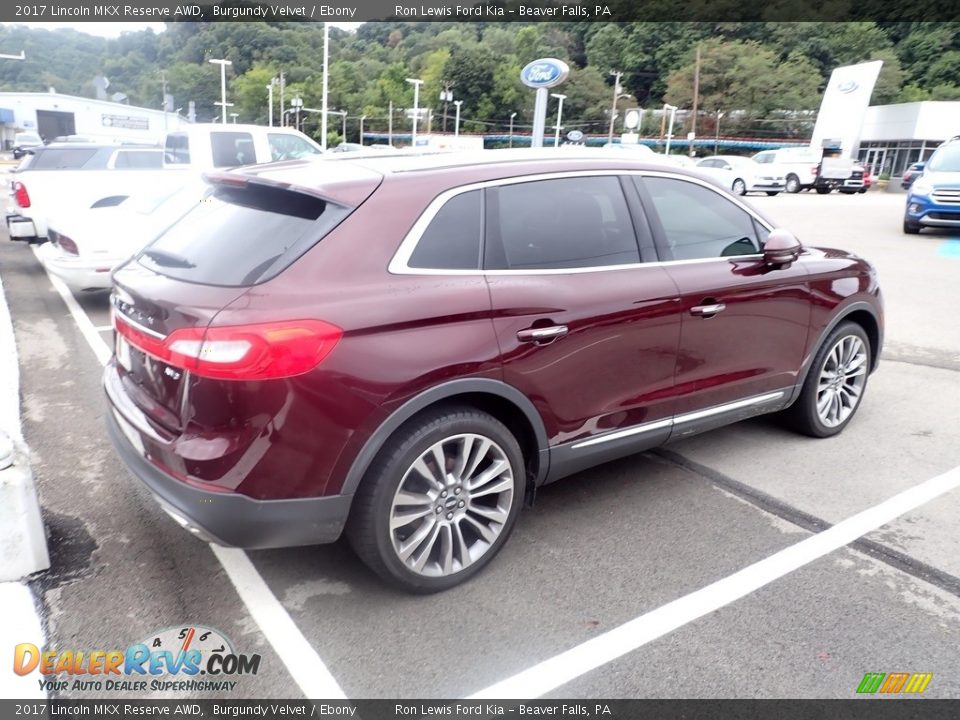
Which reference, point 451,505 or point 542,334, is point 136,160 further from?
point 451,505

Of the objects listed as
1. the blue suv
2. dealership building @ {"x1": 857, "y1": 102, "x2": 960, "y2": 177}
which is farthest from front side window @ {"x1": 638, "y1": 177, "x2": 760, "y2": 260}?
dealership building @ {"x1": 857, "y1": 102, "x2": 960, "y2": 177}

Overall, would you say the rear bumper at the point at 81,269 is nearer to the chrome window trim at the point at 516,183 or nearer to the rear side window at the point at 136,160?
the rear side window at the point at 136,160

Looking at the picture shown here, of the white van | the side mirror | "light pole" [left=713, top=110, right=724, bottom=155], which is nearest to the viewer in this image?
the side mirror

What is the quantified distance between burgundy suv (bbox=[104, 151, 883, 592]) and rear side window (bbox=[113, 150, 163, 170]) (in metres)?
9.78

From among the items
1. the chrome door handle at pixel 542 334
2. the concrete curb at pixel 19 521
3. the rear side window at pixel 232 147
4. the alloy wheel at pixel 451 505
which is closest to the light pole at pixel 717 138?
the rear side window at pixel 232 147

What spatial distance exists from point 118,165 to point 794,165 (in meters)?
28.0

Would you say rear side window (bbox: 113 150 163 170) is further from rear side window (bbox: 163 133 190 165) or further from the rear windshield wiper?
the rear windshield wiper

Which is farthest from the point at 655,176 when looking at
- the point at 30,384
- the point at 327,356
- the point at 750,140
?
the point at 750,140

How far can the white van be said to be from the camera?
31578 mm

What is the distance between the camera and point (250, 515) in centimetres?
263

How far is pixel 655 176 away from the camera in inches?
152

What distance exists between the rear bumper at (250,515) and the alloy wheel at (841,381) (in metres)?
3.31

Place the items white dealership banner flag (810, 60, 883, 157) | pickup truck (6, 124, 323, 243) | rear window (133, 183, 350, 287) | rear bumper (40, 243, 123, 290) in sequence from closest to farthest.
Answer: rear window (133, 183, 350, 287) → rear bumper (40, 243, 123, 290) → pickup truck (6, 124, 323, 243) → white dealership banner flag (810, 60, 883, 157)

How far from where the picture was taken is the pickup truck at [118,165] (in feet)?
32.9
